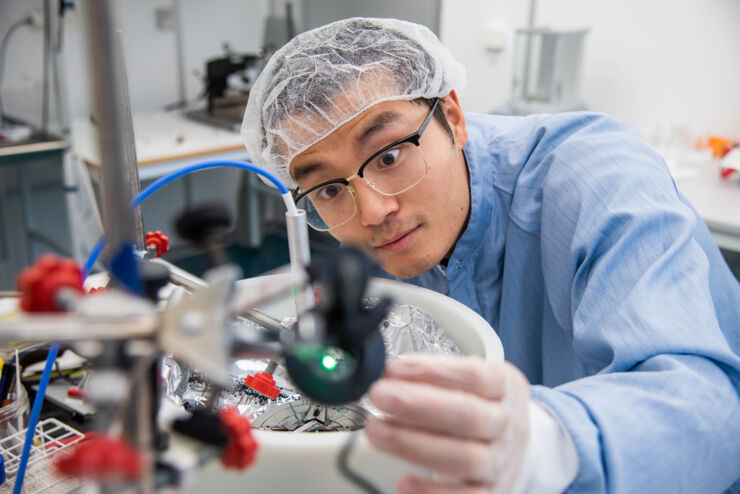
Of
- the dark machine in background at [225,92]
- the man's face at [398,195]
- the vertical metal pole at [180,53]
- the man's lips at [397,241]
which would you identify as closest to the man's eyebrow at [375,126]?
the man's face at [398,195]

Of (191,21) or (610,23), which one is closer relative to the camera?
(610,23)

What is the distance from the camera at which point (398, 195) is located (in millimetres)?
961

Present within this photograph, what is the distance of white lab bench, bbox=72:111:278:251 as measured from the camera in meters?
2.60

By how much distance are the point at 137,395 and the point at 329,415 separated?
45 cm

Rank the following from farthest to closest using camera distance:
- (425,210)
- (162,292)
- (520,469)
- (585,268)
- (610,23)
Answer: (610,23)
(425,210)
(585,268)
(520,469)
(162,292)

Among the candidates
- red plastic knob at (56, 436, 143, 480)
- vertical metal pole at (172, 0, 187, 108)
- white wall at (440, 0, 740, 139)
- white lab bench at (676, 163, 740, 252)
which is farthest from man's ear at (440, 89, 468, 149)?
vertical metal pole at (172, 0, 187, 108)

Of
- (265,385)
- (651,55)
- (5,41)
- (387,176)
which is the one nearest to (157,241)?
(265,385)

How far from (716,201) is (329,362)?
1.95 meters

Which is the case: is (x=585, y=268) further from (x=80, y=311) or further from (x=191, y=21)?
(x=191, y=21)

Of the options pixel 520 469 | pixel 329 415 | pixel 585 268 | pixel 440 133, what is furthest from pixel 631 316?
pixel 440 133

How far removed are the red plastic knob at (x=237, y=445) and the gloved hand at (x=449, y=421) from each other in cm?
10

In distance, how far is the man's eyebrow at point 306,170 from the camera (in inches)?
37.5

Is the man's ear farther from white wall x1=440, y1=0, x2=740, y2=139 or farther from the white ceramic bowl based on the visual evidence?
white wall x1=440, y1=0, x2=740, y2=139

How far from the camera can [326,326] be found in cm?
34
